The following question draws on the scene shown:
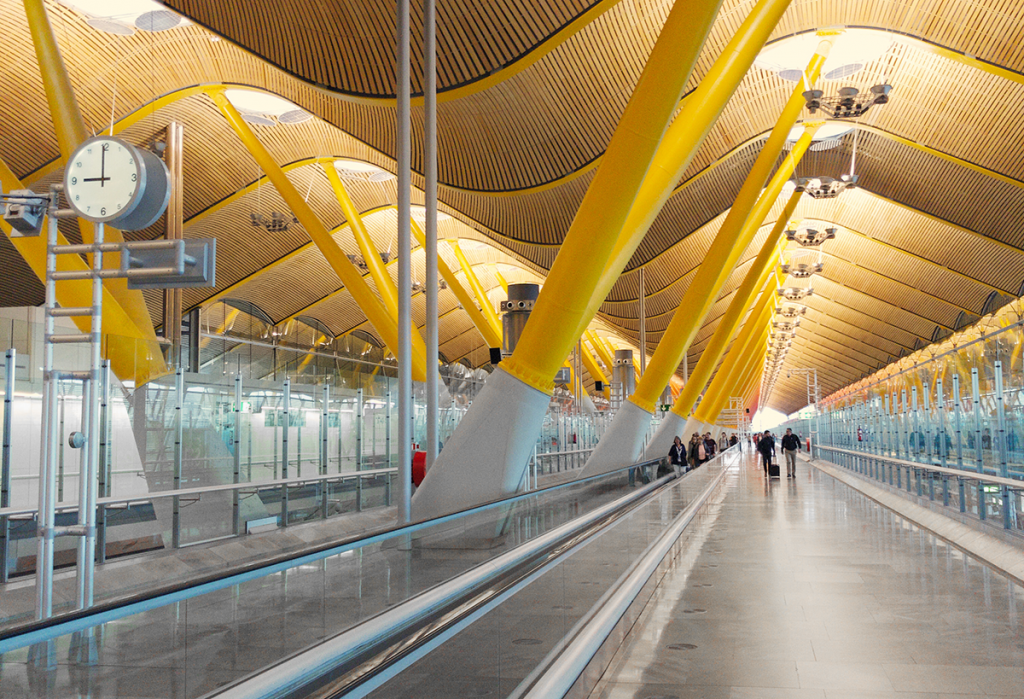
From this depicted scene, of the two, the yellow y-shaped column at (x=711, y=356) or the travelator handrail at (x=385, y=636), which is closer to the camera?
the travelator handrail at (x=385, y=636)

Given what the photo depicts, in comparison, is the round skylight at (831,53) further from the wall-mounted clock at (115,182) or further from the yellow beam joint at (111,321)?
the wall-mounted clock at (115,182)

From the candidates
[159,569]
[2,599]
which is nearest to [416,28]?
[159,569]

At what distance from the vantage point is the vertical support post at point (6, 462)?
332 inches

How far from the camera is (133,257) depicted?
5.97 meters

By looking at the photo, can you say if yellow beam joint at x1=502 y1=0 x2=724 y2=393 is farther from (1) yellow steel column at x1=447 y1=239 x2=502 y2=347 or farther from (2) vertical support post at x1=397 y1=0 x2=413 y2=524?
(1) yellow steel column at x1=447 y1=239 x2=502 y2=347

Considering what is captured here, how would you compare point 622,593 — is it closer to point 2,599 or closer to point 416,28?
point 2,599

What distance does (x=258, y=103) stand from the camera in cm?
2430

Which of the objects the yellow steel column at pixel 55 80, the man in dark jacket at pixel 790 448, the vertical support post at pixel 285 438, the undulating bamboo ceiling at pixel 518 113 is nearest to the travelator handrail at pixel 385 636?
the vertical support post at pixel 285 438

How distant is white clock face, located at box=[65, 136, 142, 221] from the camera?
5.81m

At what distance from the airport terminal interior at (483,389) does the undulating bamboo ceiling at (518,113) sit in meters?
0.09

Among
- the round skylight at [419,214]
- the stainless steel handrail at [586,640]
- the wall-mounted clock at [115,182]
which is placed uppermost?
the round skylight at [419,214]

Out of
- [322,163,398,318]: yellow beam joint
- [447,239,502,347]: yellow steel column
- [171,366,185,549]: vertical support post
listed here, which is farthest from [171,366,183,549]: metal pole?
[447,239,502,347]: yellow steel column

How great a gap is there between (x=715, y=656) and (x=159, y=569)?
20.7 ft

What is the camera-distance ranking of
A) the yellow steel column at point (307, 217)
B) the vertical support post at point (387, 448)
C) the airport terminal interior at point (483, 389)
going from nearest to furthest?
the airport terminal interior at point (483, 389) → the vertical support post at point (387, 448) → the yellow steel column at point (307, 217)
